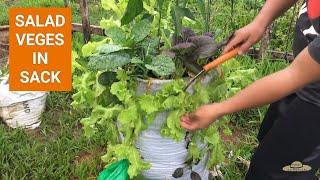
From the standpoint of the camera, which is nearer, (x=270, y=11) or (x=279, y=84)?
(x=279, y=84)

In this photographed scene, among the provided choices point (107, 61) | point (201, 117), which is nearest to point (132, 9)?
point (107, 61)

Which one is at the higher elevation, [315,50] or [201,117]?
[315,50]

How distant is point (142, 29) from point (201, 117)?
42 centimetres

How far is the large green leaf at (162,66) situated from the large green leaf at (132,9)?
18cm

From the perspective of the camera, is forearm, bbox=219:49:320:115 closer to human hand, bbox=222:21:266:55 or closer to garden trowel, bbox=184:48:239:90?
garden trowel, bbox=184:48:239:90

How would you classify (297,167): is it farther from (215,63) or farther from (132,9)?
(132,9)

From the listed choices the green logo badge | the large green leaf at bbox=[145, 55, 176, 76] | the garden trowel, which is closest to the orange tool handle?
the garden trowel

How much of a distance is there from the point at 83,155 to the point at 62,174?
22cm

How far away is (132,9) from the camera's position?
1.72m

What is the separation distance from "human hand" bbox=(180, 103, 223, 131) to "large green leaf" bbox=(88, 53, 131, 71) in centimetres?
30

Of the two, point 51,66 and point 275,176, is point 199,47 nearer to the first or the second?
point 275,176

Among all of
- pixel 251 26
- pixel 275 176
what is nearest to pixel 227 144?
pixel 275 176

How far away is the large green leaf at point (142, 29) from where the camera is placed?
1.78m

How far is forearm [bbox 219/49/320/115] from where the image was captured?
1.35 metres
